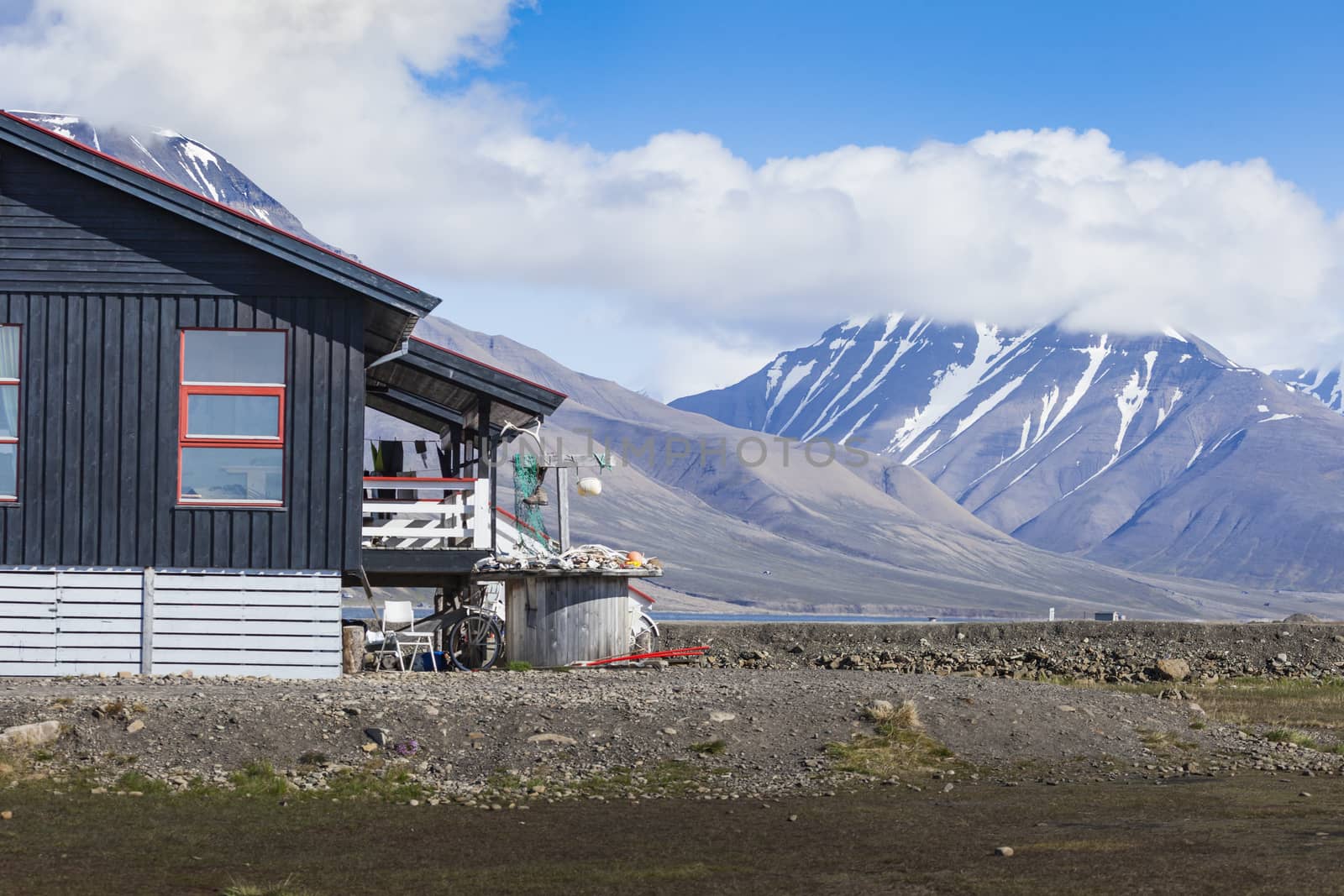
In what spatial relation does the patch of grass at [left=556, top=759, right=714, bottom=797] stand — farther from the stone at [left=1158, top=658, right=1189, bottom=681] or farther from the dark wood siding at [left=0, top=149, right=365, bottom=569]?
the stone at [left=1158, top=658, right=1189, bottom=681]

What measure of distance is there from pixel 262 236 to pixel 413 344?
3.24 metres

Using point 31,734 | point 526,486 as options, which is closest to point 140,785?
point 31,734

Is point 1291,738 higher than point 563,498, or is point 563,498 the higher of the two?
point 563,498

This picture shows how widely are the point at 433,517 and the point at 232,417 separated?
13.3 ft

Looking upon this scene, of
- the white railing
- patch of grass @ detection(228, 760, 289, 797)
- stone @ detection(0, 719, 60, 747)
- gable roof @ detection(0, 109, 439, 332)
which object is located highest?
gable roof @ detection(0, 109, 439, 332)

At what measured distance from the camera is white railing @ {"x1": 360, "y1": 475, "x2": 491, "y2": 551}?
76.0ft

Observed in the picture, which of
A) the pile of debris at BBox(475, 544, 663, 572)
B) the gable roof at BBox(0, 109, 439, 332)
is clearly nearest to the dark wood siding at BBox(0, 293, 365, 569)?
the gable roof at BBox(0, 109, 439, 332)

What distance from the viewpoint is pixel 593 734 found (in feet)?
54.5

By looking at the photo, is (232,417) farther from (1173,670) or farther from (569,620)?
(1173,670)

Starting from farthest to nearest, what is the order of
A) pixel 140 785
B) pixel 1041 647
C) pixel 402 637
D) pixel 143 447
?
pixel 1041 647
pixel 402 637
pixel 143 447
pixel 140 785

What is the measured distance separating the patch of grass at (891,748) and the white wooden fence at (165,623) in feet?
24.7

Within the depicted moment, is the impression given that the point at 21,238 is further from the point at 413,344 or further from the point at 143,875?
the point at 143,875

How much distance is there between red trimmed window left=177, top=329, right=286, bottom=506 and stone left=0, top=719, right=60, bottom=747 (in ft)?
20.0

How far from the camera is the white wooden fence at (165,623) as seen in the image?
20.9m
